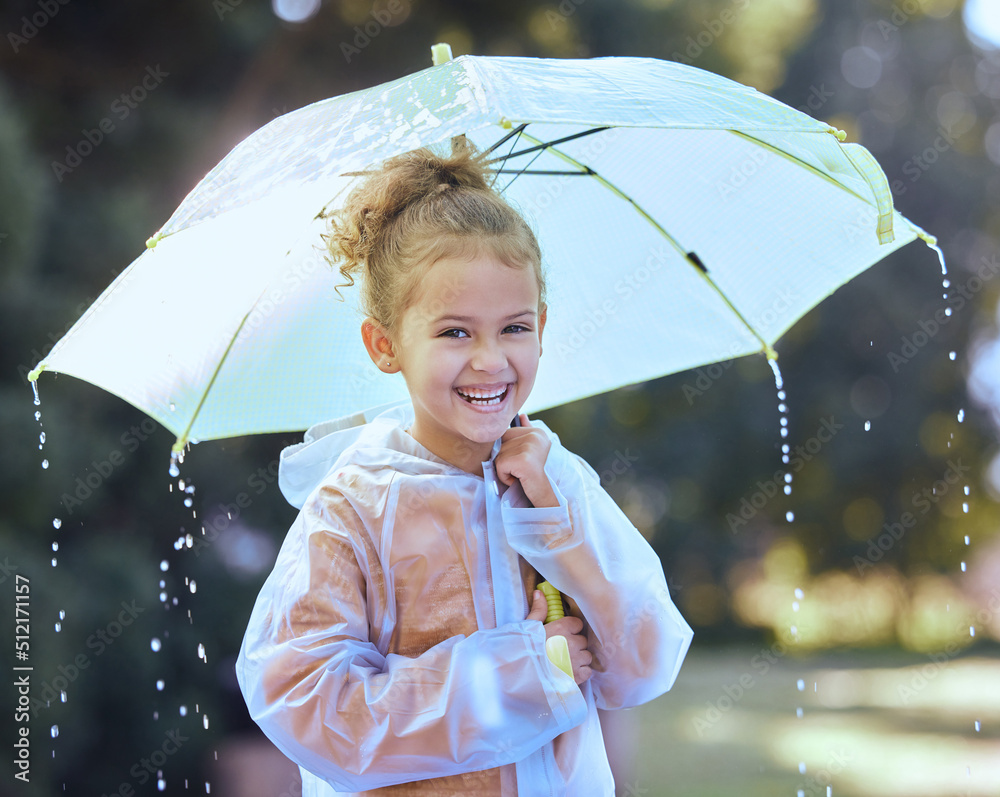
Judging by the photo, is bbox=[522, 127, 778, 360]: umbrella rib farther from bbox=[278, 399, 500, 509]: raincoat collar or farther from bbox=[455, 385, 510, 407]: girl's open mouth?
bbox=[455, 385, 510, 407]: girl's open mouth

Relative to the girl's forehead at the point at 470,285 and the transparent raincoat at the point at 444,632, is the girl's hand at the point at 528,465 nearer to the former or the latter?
the transparent raincoat at the point at 444,632

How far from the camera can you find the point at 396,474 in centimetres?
137

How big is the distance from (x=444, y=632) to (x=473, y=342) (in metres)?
0.37

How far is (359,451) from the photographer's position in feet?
4.66

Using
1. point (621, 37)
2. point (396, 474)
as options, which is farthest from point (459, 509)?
point (621, 37)

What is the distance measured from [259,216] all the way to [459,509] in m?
0.65

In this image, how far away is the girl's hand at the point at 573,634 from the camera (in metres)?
1.33

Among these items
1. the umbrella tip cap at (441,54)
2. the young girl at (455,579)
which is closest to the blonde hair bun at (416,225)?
the young girl at (455,579)

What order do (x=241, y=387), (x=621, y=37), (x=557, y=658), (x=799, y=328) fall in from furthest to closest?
(x=799, y=328)
(x=621, y=37)
(x=241, y=387)
(x=557, y=658)

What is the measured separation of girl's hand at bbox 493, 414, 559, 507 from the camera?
4.44 feet

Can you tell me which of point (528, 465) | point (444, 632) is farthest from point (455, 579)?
point (528, 465)

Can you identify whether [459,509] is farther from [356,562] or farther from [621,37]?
[621,37]

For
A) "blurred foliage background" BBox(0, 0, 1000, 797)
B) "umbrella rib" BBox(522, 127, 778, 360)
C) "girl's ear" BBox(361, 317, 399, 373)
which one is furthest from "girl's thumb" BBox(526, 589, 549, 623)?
"blurred foliage background" BBox(0, 0, 1000, 797)

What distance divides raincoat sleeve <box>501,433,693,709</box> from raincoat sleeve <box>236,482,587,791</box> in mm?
84
